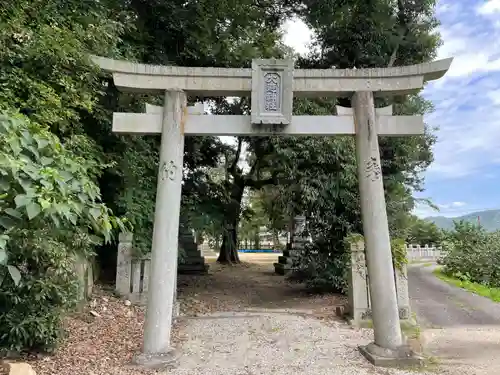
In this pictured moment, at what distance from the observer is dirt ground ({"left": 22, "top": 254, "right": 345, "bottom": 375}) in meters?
4.14

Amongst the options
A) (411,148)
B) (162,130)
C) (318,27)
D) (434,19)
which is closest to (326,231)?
(411,148)

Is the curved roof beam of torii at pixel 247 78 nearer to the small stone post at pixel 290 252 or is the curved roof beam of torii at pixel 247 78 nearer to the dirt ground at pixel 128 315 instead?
the dirt ground at pixel 128 315

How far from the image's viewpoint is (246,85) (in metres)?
4.98

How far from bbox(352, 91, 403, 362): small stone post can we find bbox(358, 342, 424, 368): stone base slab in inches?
0.8

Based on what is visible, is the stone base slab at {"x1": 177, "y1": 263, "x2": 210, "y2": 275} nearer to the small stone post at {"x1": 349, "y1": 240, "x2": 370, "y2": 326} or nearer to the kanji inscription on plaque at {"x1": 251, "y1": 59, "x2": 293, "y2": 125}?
the small stone post at {"x1": 349, "y1": 240, "x2": 370, "y2": 326}

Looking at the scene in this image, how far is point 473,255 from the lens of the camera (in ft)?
41.1

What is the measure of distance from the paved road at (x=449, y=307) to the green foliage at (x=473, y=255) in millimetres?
2045

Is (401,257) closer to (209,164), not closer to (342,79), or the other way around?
(342,79)

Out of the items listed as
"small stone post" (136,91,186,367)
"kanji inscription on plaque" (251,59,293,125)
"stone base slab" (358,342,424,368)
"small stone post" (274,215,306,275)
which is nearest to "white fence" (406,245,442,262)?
"small stone post" (274,215,306,275)

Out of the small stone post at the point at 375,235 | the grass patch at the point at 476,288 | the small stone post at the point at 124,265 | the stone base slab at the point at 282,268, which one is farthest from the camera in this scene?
the stone base slab at the point at 282,268

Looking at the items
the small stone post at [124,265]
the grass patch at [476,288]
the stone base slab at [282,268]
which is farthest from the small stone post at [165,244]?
the stone base slab at [282,268]

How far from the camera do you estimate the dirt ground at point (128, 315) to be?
13.6ft

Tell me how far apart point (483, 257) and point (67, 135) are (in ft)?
39.3

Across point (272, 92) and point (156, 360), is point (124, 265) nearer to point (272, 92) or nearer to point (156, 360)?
point (156, 360)
